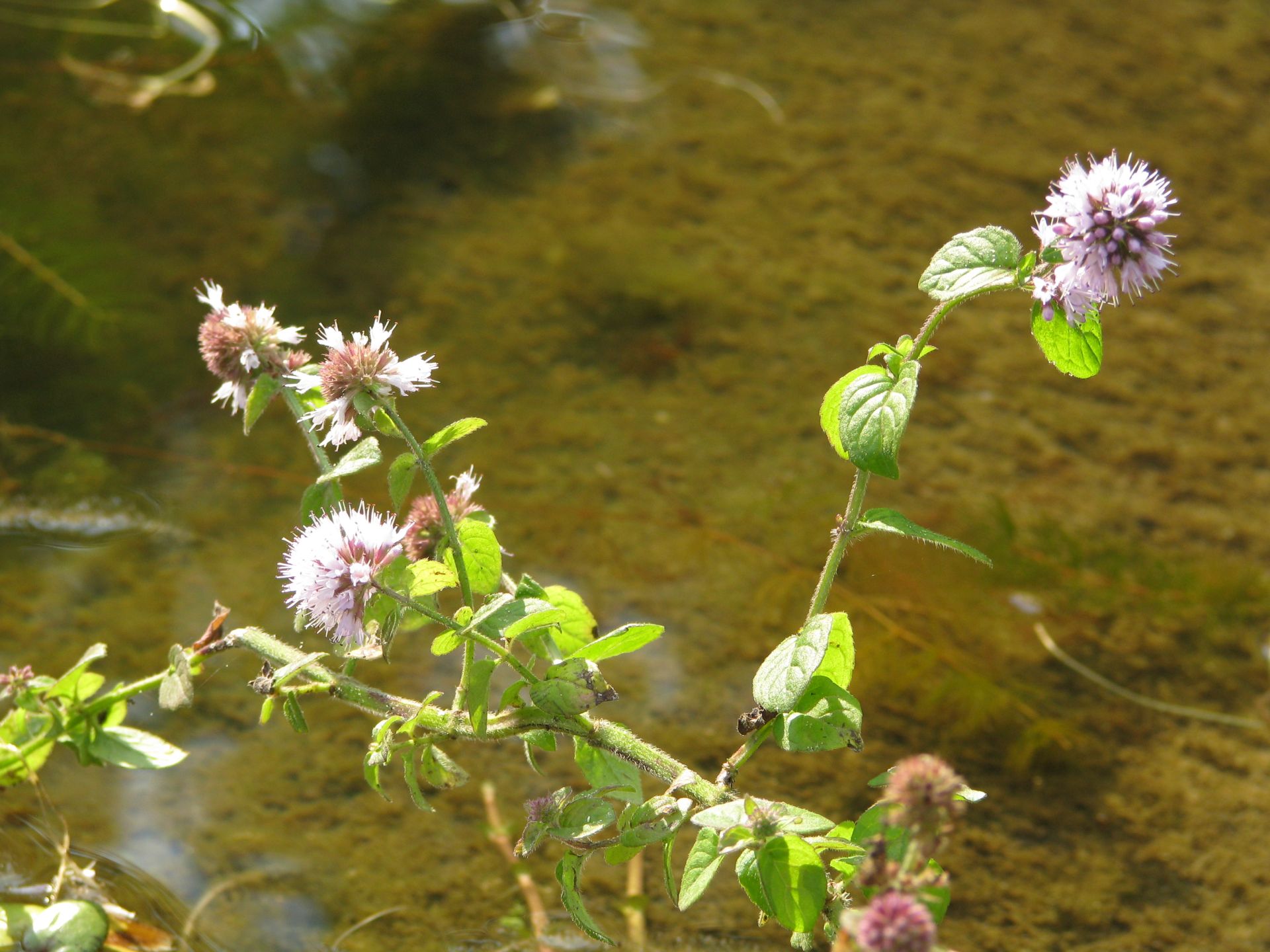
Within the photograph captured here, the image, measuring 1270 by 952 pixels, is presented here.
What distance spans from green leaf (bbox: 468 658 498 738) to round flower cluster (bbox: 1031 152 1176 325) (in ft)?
2.68

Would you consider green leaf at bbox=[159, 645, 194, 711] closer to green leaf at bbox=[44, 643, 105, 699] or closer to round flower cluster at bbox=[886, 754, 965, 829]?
green leaf at bbox=[44, 643, 105, 699]

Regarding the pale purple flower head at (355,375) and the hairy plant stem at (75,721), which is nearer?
the pale purple flower head at (355,375)

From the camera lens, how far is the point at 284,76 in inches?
144

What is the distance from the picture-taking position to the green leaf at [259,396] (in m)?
1.60

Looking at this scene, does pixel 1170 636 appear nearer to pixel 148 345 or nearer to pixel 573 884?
pixel 573 884

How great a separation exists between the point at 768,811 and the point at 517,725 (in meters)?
0.35

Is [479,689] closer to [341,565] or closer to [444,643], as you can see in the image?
[444,643]

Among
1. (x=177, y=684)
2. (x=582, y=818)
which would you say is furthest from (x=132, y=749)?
(x=582, y=818)

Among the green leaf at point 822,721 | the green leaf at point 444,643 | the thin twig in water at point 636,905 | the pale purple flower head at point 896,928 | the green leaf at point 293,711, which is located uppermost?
the pale purple flower head at point 896,928

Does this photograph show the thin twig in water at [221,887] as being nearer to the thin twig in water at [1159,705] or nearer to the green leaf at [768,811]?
the green leaf at [768,811]

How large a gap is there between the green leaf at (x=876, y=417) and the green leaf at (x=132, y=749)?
1080 millimetres

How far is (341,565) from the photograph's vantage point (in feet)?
4.51

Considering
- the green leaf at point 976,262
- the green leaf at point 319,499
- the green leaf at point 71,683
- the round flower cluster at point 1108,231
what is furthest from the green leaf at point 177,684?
the round flower cluster at point 1108,231

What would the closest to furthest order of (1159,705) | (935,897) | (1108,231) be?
1. (935,897)
2. (1108,231)
3. (1159,705)
